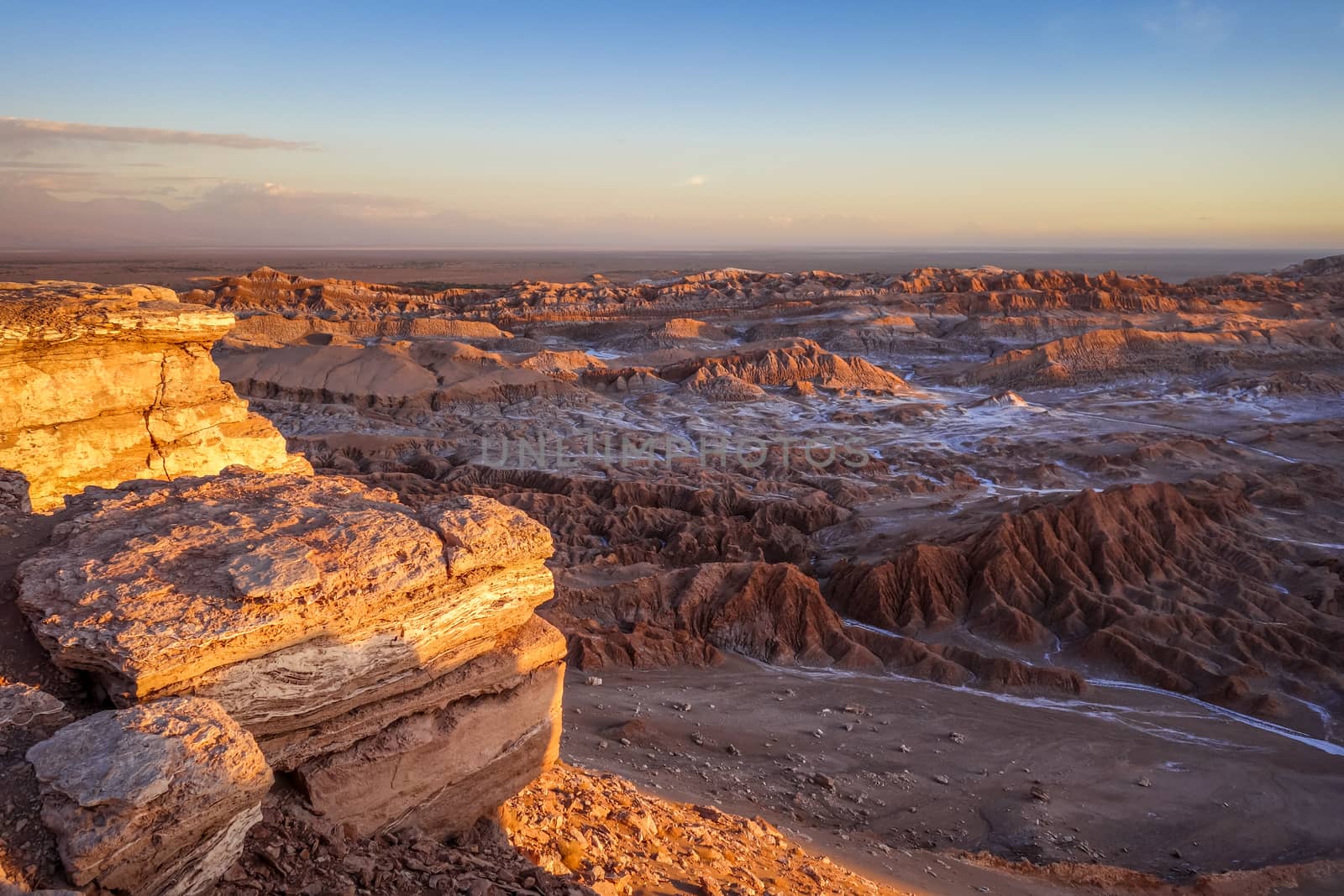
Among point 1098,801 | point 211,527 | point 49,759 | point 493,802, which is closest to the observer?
point 49,759

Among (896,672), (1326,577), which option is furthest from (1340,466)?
(896,672)

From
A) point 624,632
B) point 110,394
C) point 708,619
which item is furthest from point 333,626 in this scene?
point 708,619

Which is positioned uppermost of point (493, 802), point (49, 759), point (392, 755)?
point (49, 759)

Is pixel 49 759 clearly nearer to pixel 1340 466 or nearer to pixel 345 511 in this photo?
pixel 345 511

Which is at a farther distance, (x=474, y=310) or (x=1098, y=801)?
(x=474, y=310)

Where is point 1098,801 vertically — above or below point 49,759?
below

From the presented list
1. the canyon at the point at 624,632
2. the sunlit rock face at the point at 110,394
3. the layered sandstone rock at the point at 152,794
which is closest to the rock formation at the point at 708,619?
the canyon at the point at 624,632

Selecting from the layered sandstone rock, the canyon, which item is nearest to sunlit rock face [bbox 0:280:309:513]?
the canyon

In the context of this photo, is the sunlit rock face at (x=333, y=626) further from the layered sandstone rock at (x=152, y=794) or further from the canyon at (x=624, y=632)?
the layered sandstone rock at (x=152, y=794)
